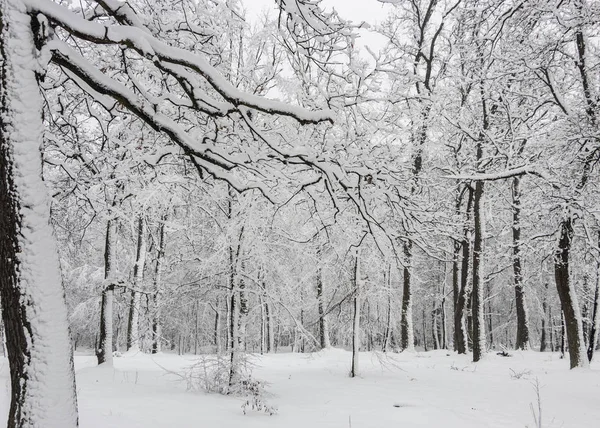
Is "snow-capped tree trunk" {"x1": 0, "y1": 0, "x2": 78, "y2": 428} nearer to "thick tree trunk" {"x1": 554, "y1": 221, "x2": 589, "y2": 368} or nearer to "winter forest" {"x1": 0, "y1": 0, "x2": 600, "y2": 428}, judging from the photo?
"winter forest" {"x1": 0, "y1": 0, "x2": 600, "y2": 428}

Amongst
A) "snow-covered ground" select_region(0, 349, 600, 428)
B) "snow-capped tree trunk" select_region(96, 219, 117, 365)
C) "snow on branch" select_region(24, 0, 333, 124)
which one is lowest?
"snow-covered ground" select_region(0, 349, 600, 428)

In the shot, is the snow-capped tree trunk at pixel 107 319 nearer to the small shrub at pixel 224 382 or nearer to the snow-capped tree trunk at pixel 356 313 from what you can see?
the small shrub at pixel 224 382

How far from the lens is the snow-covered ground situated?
5.91 meters

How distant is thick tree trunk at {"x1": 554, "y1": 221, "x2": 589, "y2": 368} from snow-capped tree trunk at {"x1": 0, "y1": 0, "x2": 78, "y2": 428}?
36.7 feet

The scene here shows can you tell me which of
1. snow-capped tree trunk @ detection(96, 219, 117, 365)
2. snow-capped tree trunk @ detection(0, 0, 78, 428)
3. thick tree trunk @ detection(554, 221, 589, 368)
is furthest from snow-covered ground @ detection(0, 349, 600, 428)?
snow-capped tree trunk @ detection(0, 0, 78, 428)

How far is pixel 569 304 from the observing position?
1080cm

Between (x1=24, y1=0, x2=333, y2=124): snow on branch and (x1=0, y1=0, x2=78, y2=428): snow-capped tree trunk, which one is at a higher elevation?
(x1=24, y1=0, x2=333, y2=124): snow on branch

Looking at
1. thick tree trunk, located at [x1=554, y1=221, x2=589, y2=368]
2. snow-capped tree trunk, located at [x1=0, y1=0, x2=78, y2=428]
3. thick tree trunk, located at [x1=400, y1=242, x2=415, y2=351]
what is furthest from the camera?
thick tree trunk, located at [x1=400, y1=242, x2=415, y2=351]

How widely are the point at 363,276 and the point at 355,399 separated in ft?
13.2

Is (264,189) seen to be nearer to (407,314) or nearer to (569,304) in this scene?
(569,304)

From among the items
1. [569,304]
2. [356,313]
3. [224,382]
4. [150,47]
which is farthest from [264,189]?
[569,304]

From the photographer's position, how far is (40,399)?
2.80 m

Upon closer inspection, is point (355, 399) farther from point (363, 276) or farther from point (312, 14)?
point (312, 14)

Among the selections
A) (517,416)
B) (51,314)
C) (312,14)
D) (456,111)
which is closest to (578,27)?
(312,14)
